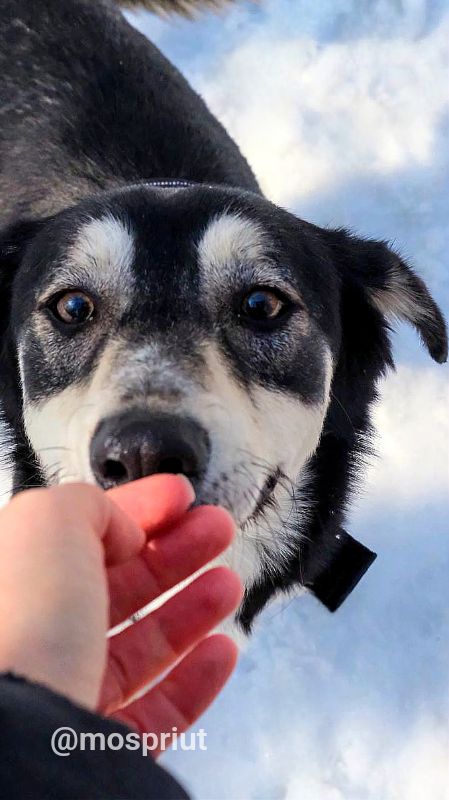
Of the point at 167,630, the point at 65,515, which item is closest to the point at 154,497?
the point at 65,515

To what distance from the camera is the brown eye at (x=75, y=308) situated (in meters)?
1.93

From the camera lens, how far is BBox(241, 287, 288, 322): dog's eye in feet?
6.29

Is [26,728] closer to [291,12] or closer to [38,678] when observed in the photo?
[38,678]

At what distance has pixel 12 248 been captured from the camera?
2.24m

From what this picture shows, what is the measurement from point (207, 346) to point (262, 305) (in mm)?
241

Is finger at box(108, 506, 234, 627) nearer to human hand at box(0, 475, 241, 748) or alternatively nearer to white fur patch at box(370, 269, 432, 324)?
human hand at box(0, 475, 241, 748)

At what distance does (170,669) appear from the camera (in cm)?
173

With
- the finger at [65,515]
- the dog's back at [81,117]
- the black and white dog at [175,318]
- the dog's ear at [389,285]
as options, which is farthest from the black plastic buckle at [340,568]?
the dog's back at [81,117]

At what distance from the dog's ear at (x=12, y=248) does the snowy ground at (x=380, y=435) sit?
157 cm

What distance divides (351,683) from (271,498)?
1120mm

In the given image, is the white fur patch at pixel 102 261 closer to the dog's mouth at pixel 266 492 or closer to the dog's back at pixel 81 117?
the dog's mouth at pixel 266 492

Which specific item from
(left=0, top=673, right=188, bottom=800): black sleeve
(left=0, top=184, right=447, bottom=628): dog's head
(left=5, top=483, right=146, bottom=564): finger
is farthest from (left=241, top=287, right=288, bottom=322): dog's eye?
(left=0, top=673, right=188, bottom=800): black sleeve

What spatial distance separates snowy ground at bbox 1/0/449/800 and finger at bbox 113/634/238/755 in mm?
1069

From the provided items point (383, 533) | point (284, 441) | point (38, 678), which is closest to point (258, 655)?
point (383, 533)
